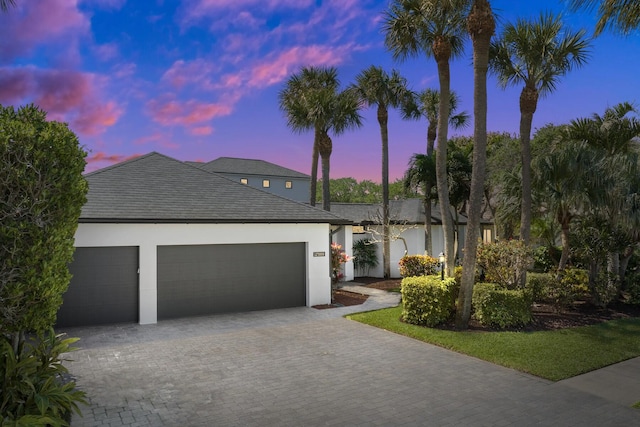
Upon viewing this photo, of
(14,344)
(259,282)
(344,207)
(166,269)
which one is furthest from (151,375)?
(344,207)

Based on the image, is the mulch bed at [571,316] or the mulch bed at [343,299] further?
the mulch bed at [343,299]

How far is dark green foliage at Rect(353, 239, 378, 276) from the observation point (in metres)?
Answer: 22.5

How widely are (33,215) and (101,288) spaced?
7.39 metres

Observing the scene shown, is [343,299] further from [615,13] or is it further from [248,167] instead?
[248,167]

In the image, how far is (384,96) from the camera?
70.7 ft

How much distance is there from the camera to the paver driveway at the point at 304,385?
579 centimetres

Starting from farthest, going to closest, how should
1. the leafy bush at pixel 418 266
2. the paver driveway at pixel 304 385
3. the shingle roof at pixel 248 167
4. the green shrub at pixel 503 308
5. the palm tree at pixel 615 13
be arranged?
the shingle roof at pixel 248 167, the leafy bush at pixel 418 266, the green shrub at pixel 503 308, the palm tree at pixel 615 13, the paver driveway at pixel 304 385

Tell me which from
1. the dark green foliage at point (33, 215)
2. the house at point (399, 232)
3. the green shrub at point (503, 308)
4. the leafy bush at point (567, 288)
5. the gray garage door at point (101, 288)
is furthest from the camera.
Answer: the house at point (399, 232)

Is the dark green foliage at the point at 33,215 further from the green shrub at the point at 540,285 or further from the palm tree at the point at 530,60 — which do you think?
the green shrub at the point at 540,285

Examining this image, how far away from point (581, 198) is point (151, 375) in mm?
13413

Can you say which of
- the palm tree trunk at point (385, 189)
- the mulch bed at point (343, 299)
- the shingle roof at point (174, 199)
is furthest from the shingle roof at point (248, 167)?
the mulch bed at point (343, 299)

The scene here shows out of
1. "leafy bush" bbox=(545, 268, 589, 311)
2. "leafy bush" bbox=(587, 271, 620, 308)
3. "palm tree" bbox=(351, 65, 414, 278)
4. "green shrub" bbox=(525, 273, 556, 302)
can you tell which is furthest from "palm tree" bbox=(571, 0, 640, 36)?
"palm tree" bbox=(351, 65, 414, 278)

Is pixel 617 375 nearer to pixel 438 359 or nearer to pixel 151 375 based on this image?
pixel 438 359

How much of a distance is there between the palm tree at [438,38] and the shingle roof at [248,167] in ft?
89.7
